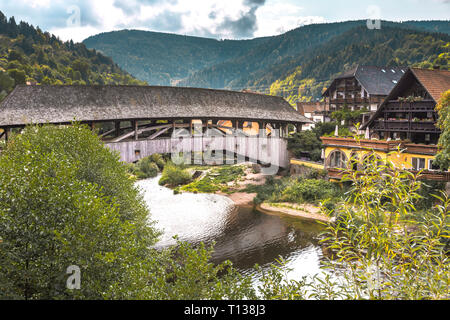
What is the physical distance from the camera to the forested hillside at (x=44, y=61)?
176 ft

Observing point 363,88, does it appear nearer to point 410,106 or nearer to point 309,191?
point 410,106

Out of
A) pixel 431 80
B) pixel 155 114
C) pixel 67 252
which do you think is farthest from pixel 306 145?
pixel 67 252

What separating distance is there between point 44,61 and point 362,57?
61471 mm

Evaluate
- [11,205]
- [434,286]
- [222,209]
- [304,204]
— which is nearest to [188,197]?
[222,209]

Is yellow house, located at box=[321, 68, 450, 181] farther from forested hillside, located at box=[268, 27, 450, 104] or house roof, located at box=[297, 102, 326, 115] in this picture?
forested hillside, located at box=[268, 27, 450, 104]

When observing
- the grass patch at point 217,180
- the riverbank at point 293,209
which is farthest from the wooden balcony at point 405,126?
the grass patch at point 217,180

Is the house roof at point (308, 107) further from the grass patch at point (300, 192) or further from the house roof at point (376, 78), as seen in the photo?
the grass patch at point (300, 192)

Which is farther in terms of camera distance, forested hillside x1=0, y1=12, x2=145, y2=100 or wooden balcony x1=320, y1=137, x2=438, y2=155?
forested hillside x1=0, y1=12, x2=145, y2=100

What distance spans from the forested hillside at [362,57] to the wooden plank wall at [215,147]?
36.5 meters

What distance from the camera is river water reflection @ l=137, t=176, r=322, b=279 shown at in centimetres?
1800

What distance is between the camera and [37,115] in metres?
20.0

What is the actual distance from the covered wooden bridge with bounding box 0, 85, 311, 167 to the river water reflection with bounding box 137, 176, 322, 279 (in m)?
4.44

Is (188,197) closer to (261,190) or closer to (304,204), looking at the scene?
(261,190)

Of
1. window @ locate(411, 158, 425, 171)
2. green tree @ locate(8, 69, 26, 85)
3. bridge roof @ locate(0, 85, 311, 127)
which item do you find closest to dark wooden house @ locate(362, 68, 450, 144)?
window @ locate(411, 158, 425, 171)
